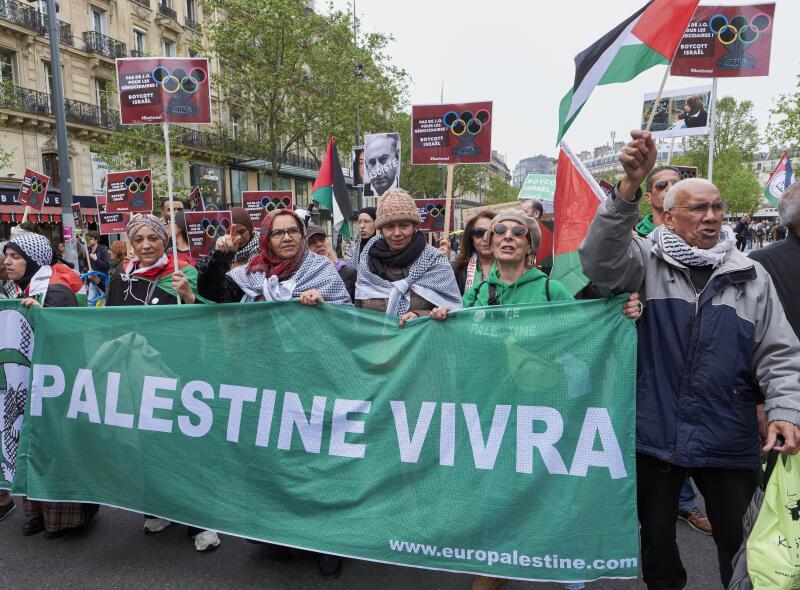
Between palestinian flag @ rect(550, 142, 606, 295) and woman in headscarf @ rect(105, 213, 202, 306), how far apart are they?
7.26 feet

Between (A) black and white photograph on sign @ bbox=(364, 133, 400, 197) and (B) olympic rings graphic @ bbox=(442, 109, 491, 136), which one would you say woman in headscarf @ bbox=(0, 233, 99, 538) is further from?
(B) olympic rings graphic @ bbox=(442, 109, 491, 136)

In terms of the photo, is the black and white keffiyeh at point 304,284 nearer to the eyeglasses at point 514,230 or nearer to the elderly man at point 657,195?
the eyeglasses at point 514,230

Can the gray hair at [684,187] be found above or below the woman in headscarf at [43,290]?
above

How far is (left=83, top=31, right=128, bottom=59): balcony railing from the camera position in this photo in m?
26.3

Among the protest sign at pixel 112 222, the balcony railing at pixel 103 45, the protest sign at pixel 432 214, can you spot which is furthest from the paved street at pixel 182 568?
the balcony railing at pixel 103 45

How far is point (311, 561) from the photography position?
3150mm

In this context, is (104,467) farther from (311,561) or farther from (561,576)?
(561,576)

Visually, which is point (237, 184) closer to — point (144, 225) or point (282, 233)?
point (144, 225)

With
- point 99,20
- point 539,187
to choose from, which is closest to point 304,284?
point 539,187

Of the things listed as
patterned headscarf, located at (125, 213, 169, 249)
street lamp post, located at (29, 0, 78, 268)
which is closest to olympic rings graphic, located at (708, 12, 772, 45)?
patterned headscarf, located at (125, 213, 169, 249)

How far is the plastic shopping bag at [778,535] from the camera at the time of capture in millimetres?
1993

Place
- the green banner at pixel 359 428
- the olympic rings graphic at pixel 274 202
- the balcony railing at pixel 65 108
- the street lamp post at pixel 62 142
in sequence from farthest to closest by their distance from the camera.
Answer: the balcony railing at pixel 65 108 → the street lamp post at pixel 62 142 → the olympic rings graphic at pixel 274 202 → the green banner at pixel 359 428

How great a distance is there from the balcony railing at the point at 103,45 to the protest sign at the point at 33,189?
1901 centimetres

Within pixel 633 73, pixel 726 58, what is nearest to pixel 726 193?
pixel 726 58
